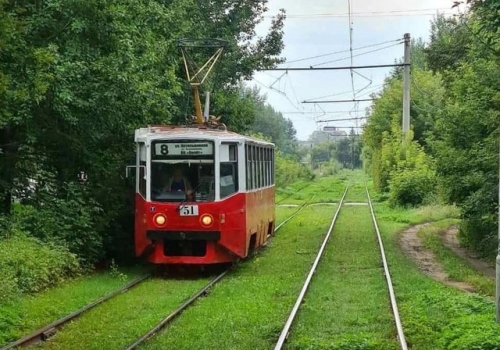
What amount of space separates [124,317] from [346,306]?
347 cm

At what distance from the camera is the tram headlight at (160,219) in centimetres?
1606

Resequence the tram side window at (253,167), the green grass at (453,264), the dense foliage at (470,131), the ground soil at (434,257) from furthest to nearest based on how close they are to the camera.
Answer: the dense foliage at (470,131), the tram side window at (253,167), the ground soil at (434,257), the green grass at (453,264)

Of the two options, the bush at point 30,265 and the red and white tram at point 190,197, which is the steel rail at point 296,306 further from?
the bush at point 30,265

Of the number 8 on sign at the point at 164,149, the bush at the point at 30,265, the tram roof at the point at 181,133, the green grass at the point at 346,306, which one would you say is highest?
the tram roof at the point at 181,133

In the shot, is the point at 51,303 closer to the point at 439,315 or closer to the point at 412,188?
the point at 439,315

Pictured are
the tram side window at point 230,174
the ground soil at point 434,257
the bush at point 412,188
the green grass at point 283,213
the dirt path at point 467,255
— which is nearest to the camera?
the tram side window at point 230,174

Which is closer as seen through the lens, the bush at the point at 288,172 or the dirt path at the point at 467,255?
the dirt path at the point at 467,255

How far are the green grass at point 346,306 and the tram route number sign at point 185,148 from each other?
3324mm

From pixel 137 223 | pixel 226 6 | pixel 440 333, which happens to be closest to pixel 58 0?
pixel 137 223

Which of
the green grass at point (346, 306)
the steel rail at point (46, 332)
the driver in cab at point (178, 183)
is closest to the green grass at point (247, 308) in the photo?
the green grass at point (346, 306)

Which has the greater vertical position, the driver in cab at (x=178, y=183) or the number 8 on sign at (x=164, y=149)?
the number 8 on sign at (x=164, y=149)

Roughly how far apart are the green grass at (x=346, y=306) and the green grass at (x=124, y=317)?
6.82 feet

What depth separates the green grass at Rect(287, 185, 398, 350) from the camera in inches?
391

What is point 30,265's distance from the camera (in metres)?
13.6
